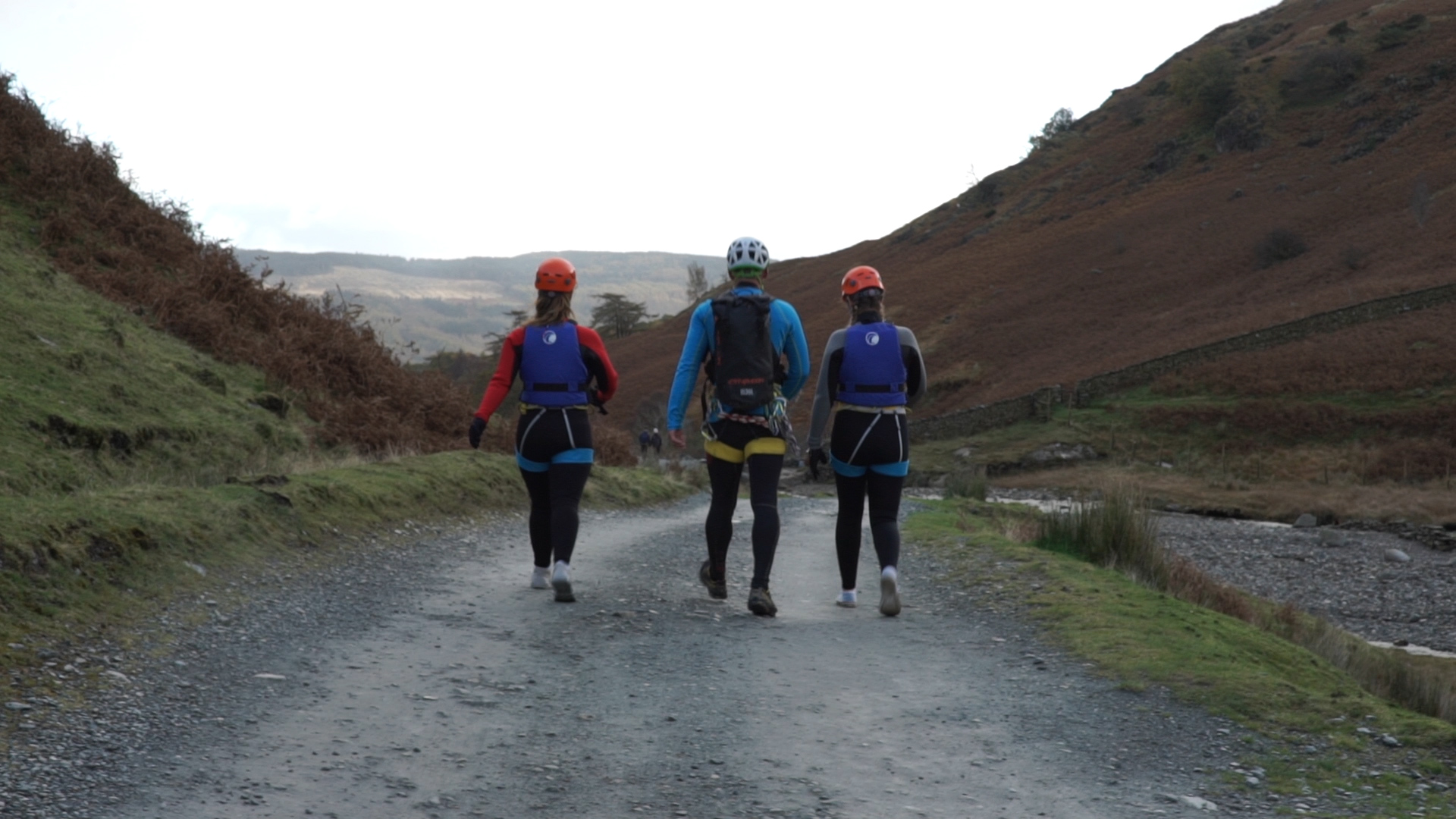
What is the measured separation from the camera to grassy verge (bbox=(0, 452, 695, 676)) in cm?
590

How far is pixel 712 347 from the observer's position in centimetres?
794

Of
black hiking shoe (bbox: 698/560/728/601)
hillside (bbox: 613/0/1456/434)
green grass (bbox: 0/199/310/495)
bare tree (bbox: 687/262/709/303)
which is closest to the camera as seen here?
black hiking shoe (bbox: 698/560/728/601)

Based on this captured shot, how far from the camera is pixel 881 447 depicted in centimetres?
793

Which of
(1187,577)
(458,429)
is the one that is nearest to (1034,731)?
(1187,577)

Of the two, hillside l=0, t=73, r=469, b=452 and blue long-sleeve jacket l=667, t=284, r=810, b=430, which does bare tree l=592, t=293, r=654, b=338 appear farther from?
blue long-sleeve jacket l=667, t=284, r=810, b=430

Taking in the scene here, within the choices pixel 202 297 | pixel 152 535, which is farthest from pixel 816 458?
pixel 202 297

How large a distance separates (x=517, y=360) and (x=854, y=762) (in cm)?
451

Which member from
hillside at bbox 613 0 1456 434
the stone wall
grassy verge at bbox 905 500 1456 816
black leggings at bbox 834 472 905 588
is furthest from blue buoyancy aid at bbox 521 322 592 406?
hillside at bbox 613 0 1456 434

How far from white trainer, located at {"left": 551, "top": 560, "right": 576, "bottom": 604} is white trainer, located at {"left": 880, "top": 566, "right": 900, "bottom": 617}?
217 centimetres

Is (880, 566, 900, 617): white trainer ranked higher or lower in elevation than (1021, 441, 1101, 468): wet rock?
higher

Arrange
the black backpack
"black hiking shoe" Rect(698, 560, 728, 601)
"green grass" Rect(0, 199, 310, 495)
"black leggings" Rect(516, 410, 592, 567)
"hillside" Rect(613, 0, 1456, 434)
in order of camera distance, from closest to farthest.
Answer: the black backpack
"black leggings" Rect(516, 410, 592, 567)
"black hiking shoe" Rect(698, 560, 728, 601)
"green grass" Rect(0, 199, 310, 495)
"hillside" Rect(613, 0, 1456, 434)

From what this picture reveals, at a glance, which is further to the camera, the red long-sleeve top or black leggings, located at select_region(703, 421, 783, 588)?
the red long-sleeve top

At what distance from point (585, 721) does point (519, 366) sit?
3740 mm

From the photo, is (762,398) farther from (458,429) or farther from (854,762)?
(458,429)
